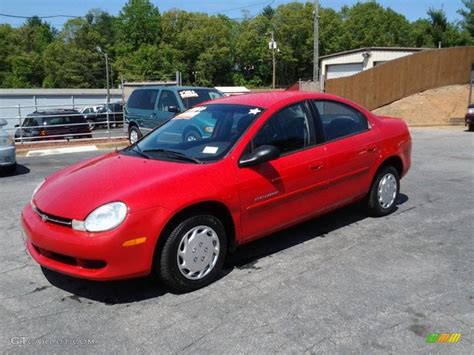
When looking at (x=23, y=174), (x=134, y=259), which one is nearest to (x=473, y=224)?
(x=134, y=259)

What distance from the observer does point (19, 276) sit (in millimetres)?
4320

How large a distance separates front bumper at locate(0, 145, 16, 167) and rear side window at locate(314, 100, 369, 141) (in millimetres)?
6617

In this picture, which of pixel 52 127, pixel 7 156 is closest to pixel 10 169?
pixel 7 156

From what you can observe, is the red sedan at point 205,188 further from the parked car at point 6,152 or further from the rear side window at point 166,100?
the rear side window at point 166,100

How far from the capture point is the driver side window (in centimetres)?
445

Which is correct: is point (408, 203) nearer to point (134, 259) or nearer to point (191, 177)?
point (191, 177)

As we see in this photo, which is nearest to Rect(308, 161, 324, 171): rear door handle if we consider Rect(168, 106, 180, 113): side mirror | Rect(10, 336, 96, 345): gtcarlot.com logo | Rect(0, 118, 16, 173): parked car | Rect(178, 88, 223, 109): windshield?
Rect(10, 336, 96, 345): gtcarlot.com logo

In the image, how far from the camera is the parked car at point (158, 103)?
39.3 ft

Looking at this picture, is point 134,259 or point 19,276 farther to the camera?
point 19,276

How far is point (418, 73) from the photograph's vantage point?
23.8 meters

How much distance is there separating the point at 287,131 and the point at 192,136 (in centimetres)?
93

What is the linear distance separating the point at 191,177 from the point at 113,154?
4.53 ft

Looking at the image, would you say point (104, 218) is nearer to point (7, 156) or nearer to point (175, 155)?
point (175, 155)

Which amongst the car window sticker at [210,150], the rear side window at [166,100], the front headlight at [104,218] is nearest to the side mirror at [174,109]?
the rear side window at [166,100]
